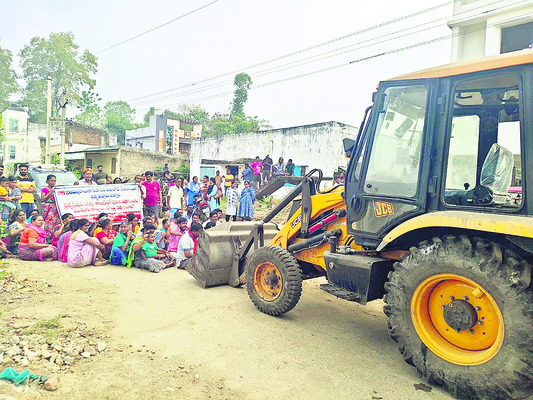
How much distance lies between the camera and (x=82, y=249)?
7348 mm

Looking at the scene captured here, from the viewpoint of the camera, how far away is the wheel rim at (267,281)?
5.00 m

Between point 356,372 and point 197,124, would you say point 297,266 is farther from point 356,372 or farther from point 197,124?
point 197,124

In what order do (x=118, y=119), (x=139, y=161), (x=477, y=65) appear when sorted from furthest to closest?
(x=118, y=119) → (x=139, y=161) → (x=477, y=65)

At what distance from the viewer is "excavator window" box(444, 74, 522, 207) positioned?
3395mm

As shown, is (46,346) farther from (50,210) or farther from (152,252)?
(50,210)

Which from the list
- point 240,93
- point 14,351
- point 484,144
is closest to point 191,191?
point 14,351

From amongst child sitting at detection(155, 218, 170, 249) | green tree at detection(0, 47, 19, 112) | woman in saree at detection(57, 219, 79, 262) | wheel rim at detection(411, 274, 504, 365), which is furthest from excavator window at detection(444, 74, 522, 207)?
green tree at detection(0, 47, 19, 112)

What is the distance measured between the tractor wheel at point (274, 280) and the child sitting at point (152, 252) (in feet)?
9.90

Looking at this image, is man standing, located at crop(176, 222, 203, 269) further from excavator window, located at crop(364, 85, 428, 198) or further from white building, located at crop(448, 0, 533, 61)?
white building, located at crop(448, 0, 533, 61)

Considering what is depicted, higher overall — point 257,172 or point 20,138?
point 20,138

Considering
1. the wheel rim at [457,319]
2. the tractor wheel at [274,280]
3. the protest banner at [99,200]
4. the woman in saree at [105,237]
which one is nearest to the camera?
the wheel rim at [457,319]

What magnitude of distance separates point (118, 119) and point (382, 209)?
65.3 m

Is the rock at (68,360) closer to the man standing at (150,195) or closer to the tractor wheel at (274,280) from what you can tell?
the tractor wheel at (274,280)

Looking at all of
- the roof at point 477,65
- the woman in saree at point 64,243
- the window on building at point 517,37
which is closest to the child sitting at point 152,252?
the woman in saree at point 64,243
